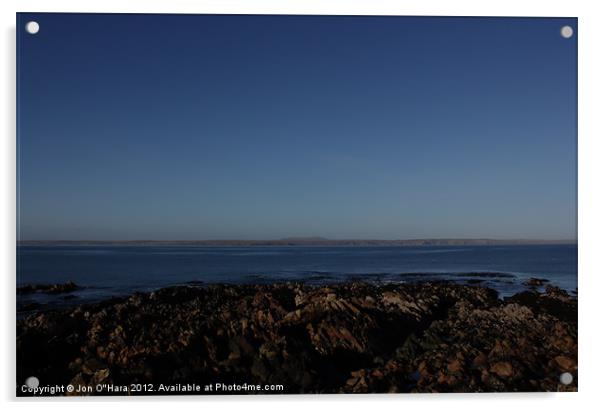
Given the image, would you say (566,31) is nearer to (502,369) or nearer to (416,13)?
(416,13)

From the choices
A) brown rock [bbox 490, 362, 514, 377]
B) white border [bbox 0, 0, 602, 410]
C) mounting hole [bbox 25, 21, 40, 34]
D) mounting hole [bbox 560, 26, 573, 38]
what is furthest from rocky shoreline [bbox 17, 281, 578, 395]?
mounting hole [bbox 25, 21, 40, 34]

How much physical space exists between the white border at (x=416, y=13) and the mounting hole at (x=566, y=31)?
0.33 ft

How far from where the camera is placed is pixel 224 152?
4211mm

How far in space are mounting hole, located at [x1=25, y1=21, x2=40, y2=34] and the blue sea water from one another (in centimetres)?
176

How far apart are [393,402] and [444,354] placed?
0.57 metres

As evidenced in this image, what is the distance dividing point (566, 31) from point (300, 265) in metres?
2.99

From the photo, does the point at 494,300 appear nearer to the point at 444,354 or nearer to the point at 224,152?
the point at 444,354

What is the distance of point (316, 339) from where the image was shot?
157 inches

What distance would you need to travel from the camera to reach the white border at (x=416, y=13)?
12.6 ft

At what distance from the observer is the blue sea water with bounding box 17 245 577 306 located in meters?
4.01

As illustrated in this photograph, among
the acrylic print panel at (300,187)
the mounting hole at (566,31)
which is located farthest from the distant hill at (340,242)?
the mounting hole at (566,31)

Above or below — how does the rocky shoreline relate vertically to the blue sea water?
below

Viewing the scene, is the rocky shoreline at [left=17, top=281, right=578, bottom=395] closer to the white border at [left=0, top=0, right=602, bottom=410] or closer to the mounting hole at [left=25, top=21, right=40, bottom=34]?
the white border at [left=0, top=0, right=602, bottom=410]
